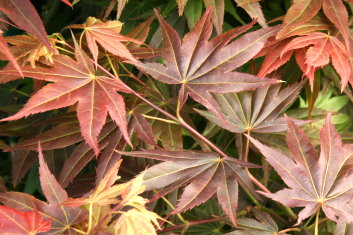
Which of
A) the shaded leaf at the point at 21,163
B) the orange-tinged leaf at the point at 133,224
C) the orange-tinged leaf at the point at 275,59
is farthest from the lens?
the shaded leaf at the point at 21,163

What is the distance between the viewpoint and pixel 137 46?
116cm

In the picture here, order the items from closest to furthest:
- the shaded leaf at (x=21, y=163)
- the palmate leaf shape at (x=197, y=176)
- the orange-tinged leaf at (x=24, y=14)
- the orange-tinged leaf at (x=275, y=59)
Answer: the orange-tinged leaf at (x=24, y=14)
the palmate leaf shape at (x=197, y=176)
the orange-tinged leaf at (x=275, y=59)
the shaded leaf at (x=21, y=163)

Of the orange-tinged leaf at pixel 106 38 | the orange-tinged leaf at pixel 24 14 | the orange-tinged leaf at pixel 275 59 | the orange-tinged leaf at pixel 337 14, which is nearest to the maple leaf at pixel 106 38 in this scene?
the orange-tinged leaf at pixel 106 38

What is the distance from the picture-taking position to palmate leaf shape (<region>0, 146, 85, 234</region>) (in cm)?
91

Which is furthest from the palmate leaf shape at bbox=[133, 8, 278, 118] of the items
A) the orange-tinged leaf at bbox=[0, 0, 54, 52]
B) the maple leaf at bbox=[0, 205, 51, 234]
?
the maple leaf at bbox=[0, 205, 51, 234]

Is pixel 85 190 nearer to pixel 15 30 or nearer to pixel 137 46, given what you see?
pixel 137 46

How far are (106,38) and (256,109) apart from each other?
35cm

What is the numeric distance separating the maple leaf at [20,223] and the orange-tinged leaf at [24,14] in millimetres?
268

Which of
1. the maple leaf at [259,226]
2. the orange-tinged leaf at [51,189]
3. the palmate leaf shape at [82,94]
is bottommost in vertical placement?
the maple leaf at [259,226]

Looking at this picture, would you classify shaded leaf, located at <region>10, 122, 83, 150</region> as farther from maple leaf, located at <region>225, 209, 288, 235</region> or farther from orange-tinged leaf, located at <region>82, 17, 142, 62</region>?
maple leaf, located at <region>225, 209, 288, 235</region>

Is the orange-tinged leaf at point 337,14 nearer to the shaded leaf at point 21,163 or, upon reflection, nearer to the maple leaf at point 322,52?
the maple leaf at point 322,52

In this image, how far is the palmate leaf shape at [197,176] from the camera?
99cm

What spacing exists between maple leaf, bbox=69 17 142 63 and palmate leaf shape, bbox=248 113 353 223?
296 mm

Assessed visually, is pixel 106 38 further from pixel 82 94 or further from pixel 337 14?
pixel 337 14
